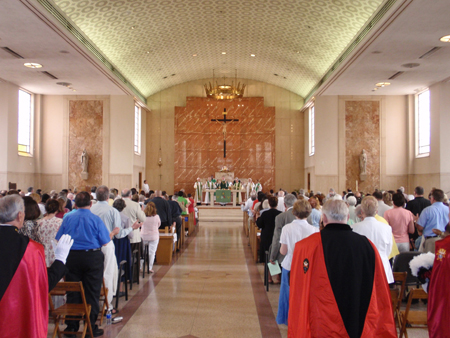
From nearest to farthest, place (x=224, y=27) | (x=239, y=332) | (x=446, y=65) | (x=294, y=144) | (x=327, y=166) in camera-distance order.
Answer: (x=239, y=332) → (x=446, y=65) → (x=224, y=27) → (x=327, y=166) → (x=294, y=144)

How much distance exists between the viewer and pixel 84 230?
4684 mm

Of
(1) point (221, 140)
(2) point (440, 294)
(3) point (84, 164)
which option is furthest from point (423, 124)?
(2) point (440, 294)

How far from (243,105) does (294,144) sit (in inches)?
146

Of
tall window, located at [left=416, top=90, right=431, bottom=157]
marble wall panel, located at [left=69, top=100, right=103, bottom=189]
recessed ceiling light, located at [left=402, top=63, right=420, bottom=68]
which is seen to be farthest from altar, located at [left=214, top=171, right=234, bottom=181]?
recessed ceiling light, located at [left=402, top=63, right=420, bottom=68]

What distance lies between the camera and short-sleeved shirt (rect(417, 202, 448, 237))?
627 centimetres

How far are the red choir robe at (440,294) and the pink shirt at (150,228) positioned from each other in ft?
19.7

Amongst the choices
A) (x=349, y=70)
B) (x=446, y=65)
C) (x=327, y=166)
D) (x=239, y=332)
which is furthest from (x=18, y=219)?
(x=327, y=166)

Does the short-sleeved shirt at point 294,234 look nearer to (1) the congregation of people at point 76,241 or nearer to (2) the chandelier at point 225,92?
(1) the congregation of people at point 76,241

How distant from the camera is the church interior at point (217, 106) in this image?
864cm

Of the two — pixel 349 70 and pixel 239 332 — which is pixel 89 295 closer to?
pixel 239 332

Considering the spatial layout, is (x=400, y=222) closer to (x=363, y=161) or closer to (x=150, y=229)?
(x=150, y=229)

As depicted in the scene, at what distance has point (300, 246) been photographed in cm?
293

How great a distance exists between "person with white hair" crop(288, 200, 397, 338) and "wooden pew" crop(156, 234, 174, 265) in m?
6.61

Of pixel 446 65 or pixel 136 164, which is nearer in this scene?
pixel 446 65
